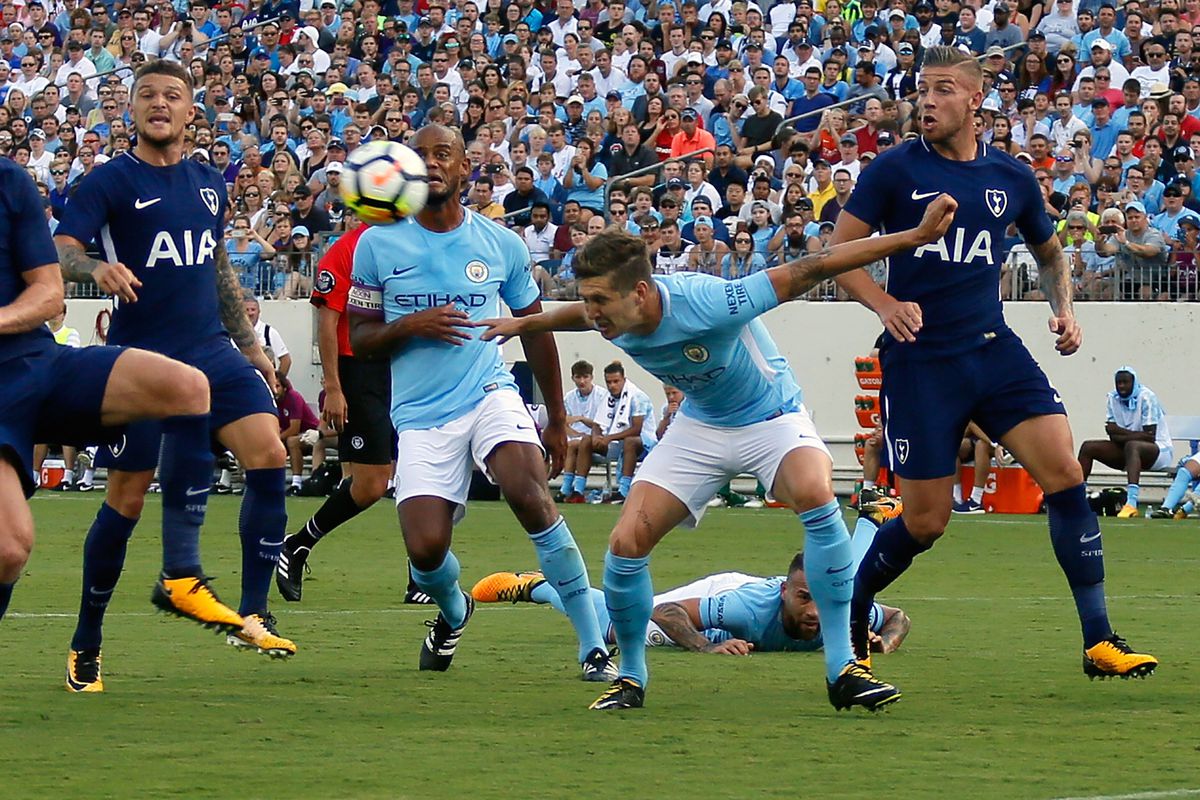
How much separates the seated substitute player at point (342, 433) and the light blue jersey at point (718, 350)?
4.14m

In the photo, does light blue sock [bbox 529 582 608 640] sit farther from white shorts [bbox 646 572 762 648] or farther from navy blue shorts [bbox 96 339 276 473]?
navy blue shorts [bbox 96 339 276 473]

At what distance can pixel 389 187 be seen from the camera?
28.4ft

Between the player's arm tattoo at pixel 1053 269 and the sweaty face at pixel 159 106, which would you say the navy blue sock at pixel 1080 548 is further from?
the sweaty face at pixel 159 106

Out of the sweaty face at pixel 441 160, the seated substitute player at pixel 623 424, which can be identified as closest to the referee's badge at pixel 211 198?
the sweaty face at pixel 441 160

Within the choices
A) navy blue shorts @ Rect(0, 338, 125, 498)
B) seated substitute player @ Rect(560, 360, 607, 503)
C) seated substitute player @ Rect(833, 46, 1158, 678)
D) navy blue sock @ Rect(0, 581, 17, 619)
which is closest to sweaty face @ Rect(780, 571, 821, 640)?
seated substitute player @ Rect(833, 46, 1158, 678)

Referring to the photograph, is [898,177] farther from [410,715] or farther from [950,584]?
[950,584]

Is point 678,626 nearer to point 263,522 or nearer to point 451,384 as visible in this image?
point 451,384

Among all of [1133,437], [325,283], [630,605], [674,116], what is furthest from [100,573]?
Answer: [674,116]

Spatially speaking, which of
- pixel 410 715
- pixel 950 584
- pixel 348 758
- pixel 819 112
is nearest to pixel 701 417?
pixel 410 715

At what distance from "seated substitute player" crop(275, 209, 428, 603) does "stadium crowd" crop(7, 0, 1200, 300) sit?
9.27 meters

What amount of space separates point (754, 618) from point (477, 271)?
85.6 inches

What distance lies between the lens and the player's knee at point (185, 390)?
22.7 feet

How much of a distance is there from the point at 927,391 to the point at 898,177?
860mm

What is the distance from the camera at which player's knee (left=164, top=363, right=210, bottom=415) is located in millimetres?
6922
